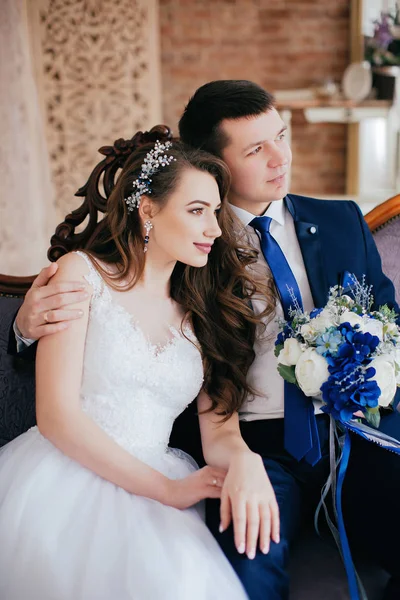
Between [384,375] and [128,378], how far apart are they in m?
0.70

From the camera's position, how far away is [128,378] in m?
1.89

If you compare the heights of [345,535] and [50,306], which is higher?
[50,306]

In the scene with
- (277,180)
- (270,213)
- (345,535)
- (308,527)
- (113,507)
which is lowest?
(308,527)

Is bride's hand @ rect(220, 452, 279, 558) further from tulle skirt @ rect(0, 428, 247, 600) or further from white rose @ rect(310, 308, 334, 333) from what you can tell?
white rose @ rect(310, 308, 334, 333)

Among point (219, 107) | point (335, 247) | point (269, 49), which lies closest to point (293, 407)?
point (335, 247)

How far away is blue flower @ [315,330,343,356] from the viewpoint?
1722 mm

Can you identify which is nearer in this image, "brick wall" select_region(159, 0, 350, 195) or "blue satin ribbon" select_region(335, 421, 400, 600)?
"blue satin ribbon" select_region(335, 421, 400, 600)

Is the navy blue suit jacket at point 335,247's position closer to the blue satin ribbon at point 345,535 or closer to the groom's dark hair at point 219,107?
the groom's dark hair at point 219,107

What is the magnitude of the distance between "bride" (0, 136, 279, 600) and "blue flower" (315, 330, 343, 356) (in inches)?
13.6

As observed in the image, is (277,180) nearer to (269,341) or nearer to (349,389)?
(269,341)

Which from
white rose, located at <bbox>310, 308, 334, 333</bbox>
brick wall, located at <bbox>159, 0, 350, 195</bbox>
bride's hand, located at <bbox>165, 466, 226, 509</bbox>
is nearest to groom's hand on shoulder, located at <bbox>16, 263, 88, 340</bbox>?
bride's hand, located at <bbox>165, 466, 226, 509</bbox>

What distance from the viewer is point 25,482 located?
1.72 metres

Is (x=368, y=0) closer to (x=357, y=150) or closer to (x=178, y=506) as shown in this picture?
(x=357, y=150)

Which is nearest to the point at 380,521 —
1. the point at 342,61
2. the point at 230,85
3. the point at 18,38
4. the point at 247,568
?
the point at 247,568
